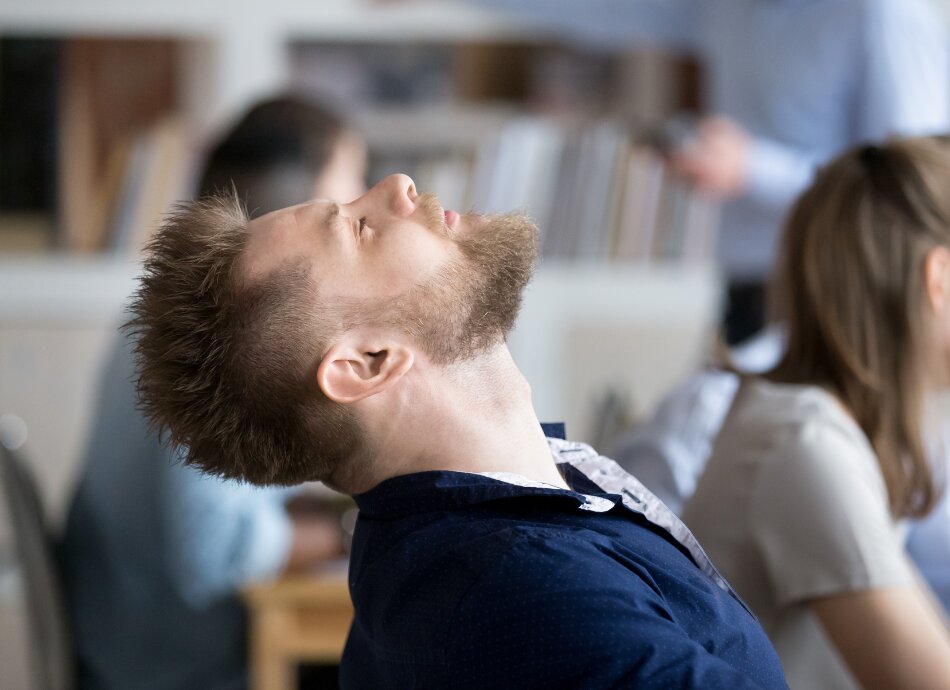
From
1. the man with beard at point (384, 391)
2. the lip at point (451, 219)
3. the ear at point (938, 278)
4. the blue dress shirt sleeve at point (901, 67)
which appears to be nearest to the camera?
the man with beard at point (384, 391)

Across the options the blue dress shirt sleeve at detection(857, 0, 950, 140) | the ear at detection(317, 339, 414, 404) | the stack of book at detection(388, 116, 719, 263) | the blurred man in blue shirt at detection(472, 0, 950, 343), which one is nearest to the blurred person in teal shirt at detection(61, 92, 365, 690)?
the ear at detection(317, 339, 414, 404)

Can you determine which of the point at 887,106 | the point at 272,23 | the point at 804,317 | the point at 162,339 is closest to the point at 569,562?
the point at 162,339

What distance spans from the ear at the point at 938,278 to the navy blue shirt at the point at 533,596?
59 cm

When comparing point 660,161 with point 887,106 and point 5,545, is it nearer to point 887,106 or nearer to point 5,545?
point 887,106

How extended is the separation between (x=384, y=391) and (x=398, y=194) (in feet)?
0.59

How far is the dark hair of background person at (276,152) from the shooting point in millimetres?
2033

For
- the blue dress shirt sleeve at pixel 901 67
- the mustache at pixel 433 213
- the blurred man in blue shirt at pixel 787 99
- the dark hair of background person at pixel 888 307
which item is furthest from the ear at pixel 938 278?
the blue dress shirt sleeve at pixel 901 67

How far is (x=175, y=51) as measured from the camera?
336 cm

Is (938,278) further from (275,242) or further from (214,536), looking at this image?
(214,536)

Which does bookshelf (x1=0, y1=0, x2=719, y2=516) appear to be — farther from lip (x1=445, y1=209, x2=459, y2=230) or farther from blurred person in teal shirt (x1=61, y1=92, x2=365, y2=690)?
lip (x1=445, y1=209, x2=459, y2=230)

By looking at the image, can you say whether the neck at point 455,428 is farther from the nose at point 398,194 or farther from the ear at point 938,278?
the ear at point 938,278

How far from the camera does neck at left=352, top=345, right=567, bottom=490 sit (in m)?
0.98

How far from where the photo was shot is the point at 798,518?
4.10 feet

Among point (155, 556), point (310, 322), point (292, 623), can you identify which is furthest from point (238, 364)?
point (292, 623)
